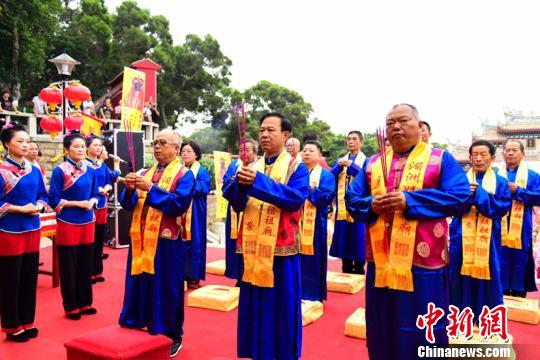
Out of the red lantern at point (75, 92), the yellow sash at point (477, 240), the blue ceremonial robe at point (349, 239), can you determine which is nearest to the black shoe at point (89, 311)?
the blue ceremonial robe at point (349, 239)

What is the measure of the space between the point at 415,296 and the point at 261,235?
1073 mm

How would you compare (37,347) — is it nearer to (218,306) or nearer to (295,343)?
(218,306)

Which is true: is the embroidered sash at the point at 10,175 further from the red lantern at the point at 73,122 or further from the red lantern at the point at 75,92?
the red lantern at the point at 73,122

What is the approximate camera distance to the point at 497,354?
11.7 ft

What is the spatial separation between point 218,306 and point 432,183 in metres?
3.11

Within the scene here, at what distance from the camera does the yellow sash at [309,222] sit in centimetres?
532

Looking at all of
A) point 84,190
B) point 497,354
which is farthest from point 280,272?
point 84,190

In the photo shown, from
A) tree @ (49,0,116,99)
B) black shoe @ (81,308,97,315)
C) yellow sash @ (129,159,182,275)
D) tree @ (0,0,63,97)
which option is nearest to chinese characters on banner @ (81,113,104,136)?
black shoe @ (81,308,97,315)

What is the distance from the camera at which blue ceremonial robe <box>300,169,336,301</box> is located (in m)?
5.12

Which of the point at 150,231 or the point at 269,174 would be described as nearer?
the point at 269,174

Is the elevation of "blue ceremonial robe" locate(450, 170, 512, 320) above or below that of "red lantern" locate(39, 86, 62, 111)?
below

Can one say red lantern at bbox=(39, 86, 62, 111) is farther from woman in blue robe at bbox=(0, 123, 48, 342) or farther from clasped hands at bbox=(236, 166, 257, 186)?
clasped hands at bbox=(236, 166, 257, 186)

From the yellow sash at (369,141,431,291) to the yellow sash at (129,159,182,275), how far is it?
171cm

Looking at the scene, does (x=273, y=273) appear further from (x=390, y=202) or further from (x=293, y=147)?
(x=293, y=147)
